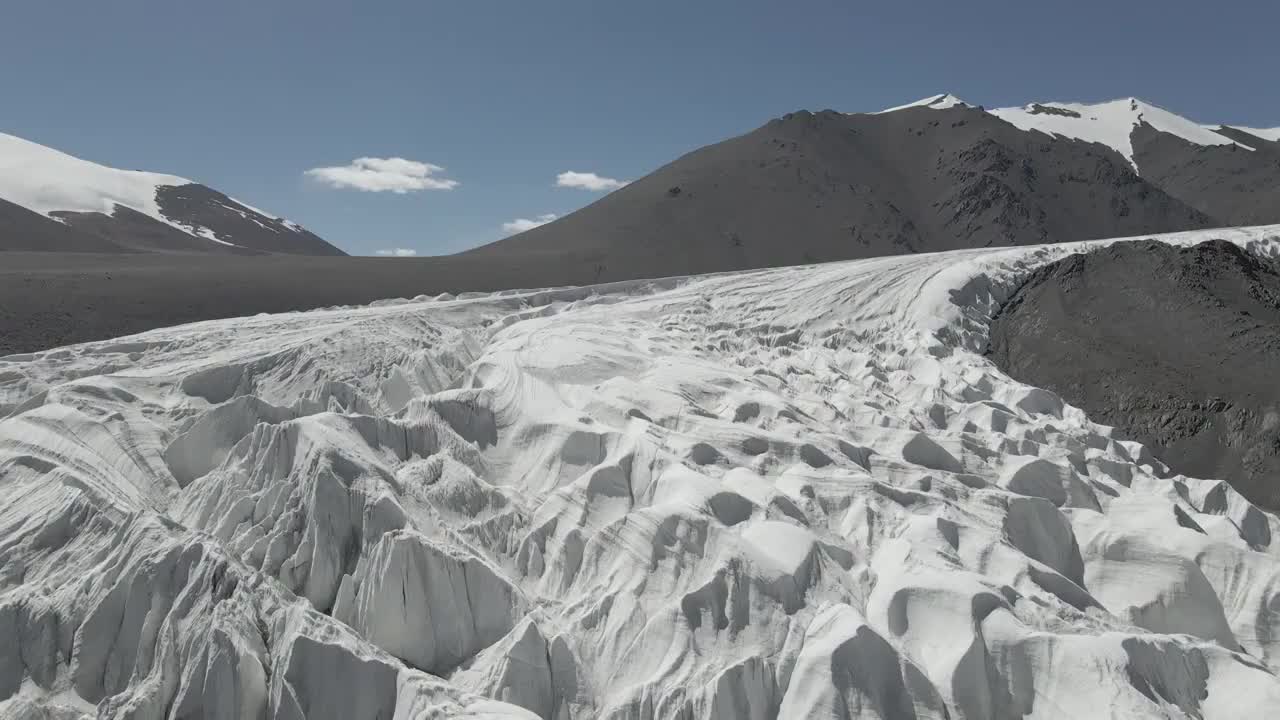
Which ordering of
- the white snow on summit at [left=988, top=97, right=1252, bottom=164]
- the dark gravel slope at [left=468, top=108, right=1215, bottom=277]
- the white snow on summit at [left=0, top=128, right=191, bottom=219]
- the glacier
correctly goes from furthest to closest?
the white snow on summit at [left=988, top=97, right=1252, bottom=164] → the white snow on summit at [left=0, top=128, right=191, bottom=219] → the dark gravel slope at [left=468, top=108, right=1215, bottom=277] → the glacier

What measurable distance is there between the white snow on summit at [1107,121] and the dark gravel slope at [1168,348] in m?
69.5

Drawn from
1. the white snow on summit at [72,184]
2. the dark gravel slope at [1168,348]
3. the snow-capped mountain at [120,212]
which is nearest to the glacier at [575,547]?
the dark gravel slope at [1168,348]

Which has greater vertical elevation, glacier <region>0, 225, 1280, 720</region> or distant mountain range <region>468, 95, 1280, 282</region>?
distant mountain range <region>468, 95, 1280, 282</region>

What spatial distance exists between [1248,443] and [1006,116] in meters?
89.2

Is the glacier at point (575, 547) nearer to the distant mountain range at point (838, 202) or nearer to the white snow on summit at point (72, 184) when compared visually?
the distant mountain range at point (838, 202)

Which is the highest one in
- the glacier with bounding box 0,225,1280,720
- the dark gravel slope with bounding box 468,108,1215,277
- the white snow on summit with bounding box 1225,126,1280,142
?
the white snow on summit with bounding box 1225,126,1280,142

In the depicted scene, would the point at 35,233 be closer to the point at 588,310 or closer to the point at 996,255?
the point at 588,310

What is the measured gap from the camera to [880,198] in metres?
54.5

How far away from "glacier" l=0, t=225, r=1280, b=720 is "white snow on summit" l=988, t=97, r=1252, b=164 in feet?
275

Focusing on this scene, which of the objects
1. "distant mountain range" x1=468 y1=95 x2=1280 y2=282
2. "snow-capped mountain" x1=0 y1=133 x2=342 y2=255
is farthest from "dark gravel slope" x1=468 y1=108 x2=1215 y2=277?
"snow-capped mountain" x1=0 y1=133 x2=342 y2=255

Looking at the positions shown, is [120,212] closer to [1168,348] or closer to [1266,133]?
[1168,348]

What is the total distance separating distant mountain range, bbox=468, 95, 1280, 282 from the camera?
42.6 m

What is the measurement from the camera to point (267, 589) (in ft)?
29.0

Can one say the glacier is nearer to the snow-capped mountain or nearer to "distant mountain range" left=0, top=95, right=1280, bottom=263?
"distant mountain range" left=0, top=95, right=1280, bottom=263
